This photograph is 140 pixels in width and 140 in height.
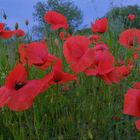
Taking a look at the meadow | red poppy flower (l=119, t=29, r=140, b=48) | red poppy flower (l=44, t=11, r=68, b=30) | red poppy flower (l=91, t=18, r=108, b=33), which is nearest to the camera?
the meadow

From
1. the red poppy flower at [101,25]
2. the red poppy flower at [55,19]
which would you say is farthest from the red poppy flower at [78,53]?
the red poppy flower at [101,25]

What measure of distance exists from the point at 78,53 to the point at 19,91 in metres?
0.28

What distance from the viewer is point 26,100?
1.26m

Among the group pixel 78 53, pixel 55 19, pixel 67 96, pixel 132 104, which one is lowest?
pixel 67 96

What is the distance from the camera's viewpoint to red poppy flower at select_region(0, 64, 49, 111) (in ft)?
4.13

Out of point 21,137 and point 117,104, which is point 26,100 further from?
point 117,104

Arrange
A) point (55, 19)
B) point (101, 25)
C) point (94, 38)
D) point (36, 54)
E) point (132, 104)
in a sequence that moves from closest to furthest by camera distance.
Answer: point (132, 104), point (36, 54), point (55, 19), point (101, 25), point (94, 38)

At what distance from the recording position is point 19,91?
130cm

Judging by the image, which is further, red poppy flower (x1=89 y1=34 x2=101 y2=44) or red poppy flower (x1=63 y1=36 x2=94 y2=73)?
red poppy flower (x1=89 y1=34 x2=101 y2=44)

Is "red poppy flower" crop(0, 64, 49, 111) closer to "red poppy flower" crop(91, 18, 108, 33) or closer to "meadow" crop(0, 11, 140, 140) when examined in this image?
"meadow" crop(0, 11, 140, 140)

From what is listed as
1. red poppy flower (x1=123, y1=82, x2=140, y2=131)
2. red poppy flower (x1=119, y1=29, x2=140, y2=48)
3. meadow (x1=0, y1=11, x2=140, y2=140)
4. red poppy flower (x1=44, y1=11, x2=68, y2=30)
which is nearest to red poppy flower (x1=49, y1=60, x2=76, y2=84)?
meadow (x1=0, y1=11, x2=140, y2=140)

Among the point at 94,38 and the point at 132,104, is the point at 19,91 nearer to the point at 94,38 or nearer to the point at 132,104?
the point at 132,104

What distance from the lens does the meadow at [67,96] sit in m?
1.35

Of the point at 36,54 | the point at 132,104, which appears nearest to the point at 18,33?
the point at 36,54
